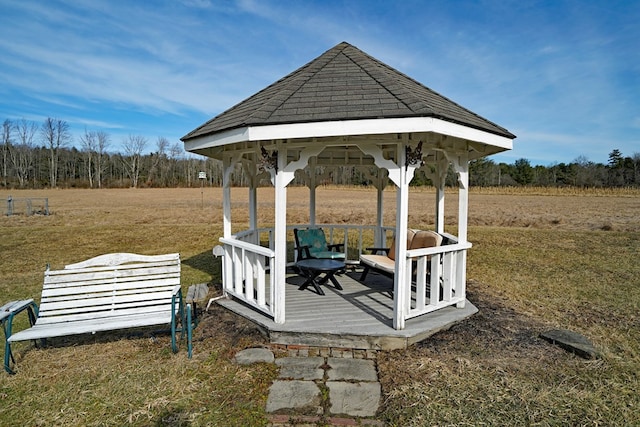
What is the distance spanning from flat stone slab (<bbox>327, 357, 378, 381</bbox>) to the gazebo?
674mm

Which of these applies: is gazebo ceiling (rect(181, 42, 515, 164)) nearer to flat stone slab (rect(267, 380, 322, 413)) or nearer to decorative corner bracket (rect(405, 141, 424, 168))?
decorative corner bracket (rect(405, 141, 424, 168))

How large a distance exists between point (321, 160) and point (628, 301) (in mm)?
5934

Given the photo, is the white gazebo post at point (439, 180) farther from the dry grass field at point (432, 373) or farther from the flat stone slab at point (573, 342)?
the flat stone slab at point (573, 342)

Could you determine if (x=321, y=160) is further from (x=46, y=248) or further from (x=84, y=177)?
(x=84, y=177)

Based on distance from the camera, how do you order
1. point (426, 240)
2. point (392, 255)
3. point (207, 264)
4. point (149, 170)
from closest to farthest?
point (426, 240)
point (392, 255)
point (207, 264)
point (149, 170)

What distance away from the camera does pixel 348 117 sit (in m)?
3.62

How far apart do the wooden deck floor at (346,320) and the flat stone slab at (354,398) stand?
0.68 meters

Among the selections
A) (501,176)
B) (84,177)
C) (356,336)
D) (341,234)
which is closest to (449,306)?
(356,336)

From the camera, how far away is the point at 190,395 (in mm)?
3078

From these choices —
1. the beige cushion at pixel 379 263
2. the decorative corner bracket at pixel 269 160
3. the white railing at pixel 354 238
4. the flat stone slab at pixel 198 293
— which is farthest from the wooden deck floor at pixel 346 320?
the decorative corner bracket at pixel 269 160

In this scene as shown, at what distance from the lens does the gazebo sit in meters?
3.70

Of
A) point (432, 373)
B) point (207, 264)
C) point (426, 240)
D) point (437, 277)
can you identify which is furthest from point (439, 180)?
point (207, 264)

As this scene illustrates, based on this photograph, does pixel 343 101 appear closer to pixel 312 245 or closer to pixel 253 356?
pixel 253 356

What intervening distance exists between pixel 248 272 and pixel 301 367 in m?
1.62
